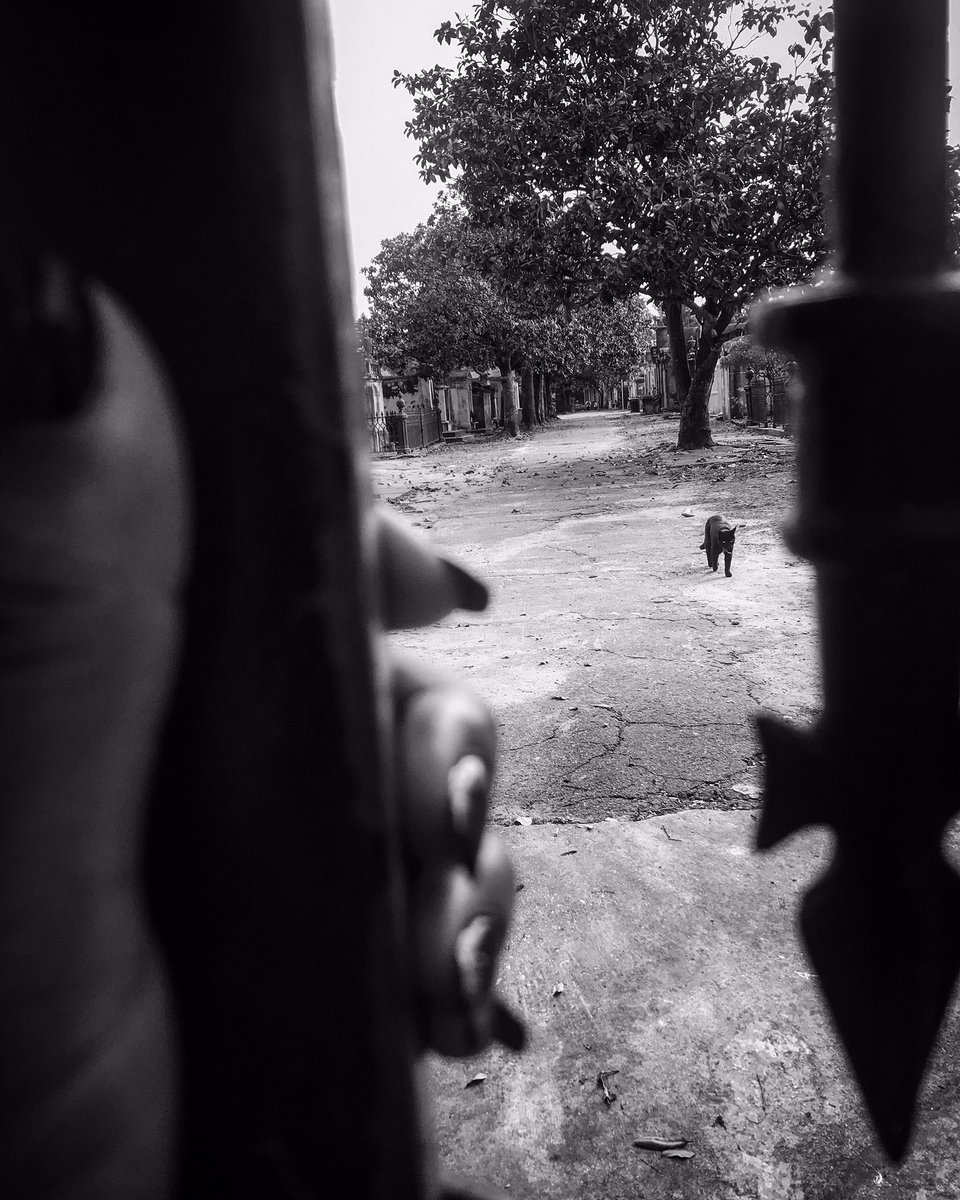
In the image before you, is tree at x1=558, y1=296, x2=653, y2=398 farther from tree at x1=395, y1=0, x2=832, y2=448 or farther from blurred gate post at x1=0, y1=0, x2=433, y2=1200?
blurred gate post at x1=0, y1=0, x2=433, y2=1200

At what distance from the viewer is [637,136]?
11.7 meters

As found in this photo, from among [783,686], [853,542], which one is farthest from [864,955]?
[783,686]

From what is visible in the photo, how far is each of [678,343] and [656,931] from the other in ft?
53.4

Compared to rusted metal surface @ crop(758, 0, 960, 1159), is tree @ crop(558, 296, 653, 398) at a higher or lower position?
higher

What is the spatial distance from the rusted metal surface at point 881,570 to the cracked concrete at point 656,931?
0.10 meters

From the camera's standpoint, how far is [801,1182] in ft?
4.65

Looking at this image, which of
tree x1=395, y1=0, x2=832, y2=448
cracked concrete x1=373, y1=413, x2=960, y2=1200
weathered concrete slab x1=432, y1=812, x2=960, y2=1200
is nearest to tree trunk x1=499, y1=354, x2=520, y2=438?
tree x1=395, y1=0, x2=832, y2=448

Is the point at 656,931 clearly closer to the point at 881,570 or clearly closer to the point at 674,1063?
the point at 674,1063

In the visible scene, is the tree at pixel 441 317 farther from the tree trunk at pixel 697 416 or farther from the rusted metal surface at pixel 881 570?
the rusted metal surface at pixel 881 570

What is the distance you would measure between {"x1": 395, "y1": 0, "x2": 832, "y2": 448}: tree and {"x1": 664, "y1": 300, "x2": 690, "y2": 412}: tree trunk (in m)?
3.37

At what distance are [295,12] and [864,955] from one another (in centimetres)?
71

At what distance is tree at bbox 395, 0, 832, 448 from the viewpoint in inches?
458

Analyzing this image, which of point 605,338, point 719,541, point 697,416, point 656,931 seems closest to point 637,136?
point 697,416

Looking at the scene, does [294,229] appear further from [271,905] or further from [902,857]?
[902,857]
